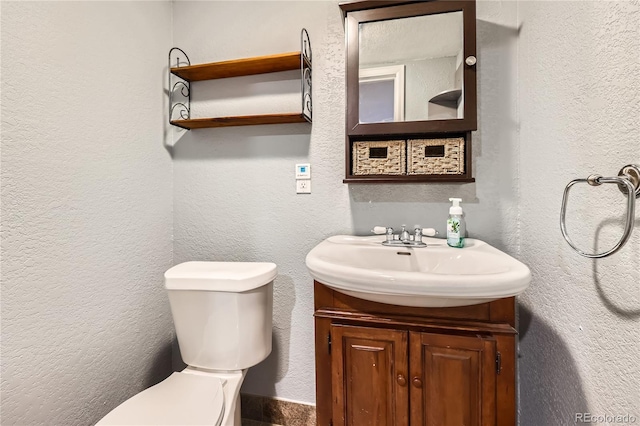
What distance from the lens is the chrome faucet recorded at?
1.11 meters

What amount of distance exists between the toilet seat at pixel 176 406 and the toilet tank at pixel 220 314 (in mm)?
98

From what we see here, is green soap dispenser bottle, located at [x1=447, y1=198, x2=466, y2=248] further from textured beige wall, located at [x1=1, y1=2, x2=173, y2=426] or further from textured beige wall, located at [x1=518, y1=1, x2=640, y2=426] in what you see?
textured beige wall, located at [x1=1, y1=2, x2=173, y2=426]

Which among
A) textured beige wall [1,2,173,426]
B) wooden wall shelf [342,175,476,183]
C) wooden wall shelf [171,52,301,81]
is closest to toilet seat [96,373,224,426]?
textured beige wall [1,2,173,426]

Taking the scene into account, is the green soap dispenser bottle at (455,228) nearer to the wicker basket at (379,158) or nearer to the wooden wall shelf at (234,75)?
the wicker basket at (379,158)

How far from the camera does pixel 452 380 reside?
0.82 meters

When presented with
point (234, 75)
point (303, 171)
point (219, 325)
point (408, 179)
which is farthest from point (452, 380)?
point (234, 75)

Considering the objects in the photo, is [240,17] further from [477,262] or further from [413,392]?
[413,392]

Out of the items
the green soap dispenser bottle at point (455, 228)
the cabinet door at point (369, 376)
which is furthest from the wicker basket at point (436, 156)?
the cabinet door at point (369, 376)

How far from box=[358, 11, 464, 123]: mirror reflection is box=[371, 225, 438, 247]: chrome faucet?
439mm

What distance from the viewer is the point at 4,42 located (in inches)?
32.9

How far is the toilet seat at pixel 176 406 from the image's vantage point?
0.84 meters

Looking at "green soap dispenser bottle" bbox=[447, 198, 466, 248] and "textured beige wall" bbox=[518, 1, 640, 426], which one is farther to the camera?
"green soap dispenser bottle" bbox=[447, 198, 466, 248]

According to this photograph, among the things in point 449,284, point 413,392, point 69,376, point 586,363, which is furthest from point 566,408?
point 69,376

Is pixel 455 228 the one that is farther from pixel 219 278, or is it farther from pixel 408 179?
pixel 219 278
